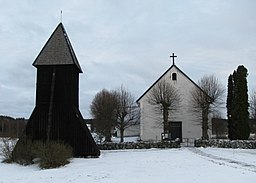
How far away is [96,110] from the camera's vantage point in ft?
177

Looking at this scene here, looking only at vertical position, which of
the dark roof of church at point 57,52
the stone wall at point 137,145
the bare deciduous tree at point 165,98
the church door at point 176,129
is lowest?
the stone wall at point 137,145

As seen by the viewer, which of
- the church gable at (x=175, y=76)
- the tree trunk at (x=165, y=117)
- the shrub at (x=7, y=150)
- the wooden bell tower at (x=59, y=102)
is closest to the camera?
the shrub at (x=7, y=150)

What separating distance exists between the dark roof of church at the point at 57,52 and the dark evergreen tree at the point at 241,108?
18663mm

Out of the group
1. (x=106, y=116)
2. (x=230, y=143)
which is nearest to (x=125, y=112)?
(x=106, y=116)

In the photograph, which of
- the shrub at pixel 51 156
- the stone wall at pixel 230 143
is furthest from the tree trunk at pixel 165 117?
the shrub at pixel 51 156

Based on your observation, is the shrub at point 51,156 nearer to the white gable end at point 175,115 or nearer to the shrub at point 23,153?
the shrub at point 23,153

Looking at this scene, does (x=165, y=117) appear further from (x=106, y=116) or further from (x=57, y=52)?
(x=57, y=52)

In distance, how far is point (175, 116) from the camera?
51.9 meters

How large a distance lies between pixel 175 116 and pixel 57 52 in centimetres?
2466

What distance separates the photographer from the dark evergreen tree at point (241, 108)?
1601 inches

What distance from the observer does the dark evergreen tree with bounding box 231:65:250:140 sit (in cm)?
4066

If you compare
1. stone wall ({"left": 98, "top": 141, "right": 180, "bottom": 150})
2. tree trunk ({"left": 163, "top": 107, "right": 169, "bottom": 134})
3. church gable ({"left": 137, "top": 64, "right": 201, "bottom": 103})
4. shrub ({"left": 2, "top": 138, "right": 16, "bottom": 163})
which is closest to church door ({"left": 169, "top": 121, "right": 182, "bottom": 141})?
tree trunk ({"left": 163, "top": 107, "right": 169, "bottom": 134})

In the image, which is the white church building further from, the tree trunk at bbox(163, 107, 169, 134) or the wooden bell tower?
the wooden bell tower

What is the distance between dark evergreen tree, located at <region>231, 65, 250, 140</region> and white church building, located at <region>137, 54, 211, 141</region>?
993 cm
